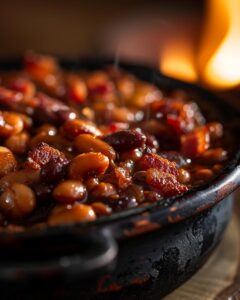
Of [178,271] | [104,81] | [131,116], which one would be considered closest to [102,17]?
[104,81]

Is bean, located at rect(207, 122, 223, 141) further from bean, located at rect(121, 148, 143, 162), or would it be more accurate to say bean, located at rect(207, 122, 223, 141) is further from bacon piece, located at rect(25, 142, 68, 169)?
bacon piece, located at rect(25, 142, 68, 169)

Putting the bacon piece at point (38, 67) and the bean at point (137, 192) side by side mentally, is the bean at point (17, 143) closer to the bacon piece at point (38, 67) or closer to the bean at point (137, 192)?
the bean at point (137, 192)

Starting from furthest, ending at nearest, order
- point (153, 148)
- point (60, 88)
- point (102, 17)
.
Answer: point (102, 17)
point (60, 88)
point (153, 148)

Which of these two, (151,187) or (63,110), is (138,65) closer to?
(63,110)

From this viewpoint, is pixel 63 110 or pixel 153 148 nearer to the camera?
pixel 153 148

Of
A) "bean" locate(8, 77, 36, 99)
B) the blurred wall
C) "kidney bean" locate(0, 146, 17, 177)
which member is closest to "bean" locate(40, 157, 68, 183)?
"kidney bean" locate(0, 146, 17, 177)

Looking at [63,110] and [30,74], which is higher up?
[63,110]

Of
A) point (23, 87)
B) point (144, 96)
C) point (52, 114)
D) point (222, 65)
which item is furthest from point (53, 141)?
point (222, 65)
